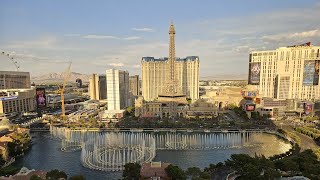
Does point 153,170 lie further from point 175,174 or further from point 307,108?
point 307,108

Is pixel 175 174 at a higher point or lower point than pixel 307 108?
lower

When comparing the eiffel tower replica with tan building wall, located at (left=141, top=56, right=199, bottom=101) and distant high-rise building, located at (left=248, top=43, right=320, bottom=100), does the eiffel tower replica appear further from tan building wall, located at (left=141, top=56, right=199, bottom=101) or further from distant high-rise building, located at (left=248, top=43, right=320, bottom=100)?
distant high-rise building, located at (left=248, top=43, right=320, bottom=100)

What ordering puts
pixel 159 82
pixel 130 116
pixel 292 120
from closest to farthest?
1. pixel 292 120
2. pixel 130 116
3. pixel 159 82

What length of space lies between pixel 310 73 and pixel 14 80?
108 meters

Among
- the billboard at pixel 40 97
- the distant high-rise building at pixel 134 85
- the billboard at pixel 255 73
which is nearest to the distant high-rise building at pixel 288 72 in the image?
the billboard at pixel 255 73

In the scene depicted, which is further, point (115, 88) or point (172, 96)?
point (172, 96)

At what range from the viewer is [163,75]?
338 ft

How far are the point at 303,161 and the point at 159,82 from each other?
77.5m

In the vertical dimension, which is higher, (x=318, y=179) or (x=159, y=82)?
(x=159, y=82)

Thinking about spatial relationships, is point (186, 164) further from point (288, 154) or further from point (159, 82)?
point (159, 82)

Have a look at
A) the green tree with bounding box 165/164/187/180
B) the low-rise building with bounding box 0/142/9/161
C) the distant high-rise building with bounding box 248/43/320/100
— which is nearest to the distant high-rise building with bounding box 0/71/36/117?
the low-rise building with bounding box 0/142/9/161

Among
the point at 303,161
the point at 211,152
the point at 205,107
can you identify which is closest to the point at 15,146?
the point at 211,152

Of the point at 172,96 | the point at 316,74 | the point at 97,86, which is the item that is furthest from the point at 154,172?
the point at 97,86

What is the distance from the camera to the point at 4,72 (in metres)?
84.7
